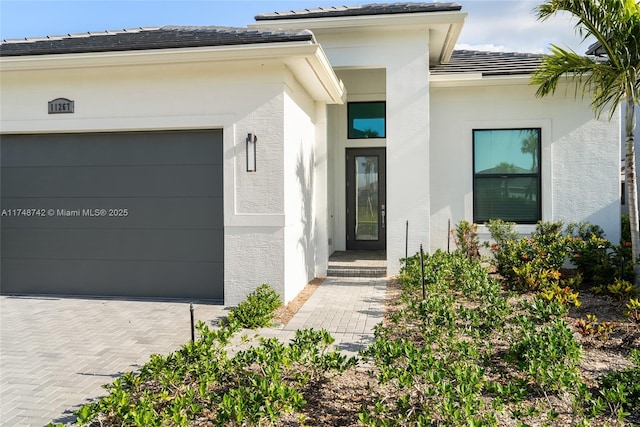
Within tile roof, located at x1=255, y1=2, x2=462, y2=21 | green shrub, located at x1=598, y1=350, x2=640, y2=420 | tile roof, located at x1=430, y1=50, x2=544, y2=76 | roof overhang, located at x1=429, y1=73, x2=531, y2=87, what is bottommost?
green shrub, located at x1=598, y1=350, x2=640, y2=420

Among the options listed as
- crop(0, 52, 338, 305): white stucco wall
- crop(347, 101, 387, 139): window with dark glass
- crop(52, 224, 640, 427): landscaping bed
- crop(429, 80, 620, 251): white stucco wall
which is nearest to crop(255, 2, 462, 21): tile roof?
crop(429, 80, 620, 251): white stucco wall

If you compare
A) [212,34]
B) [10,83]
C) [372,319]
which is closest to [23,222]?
[10,83]

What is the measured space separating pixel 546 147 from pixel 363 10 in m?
4.68

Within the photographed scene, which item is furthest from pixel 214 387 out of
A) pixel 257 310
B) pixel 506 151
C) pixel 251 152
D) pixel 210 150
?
pixel 506 151

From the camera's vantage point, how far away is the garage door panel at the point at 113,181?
7.28 m

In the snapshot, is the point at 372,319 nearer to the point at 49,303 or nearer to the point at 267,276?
the point at 267,276

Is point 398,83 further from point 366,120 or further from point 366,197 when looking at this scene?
point 366,197

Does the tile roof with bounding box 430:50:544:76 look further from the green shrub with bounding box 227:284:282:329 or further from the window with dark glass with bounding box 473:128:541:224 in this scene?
the green shrub with bounding box 227:284:282:329

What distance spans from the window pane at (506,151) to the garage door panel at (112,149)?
5.85 meters

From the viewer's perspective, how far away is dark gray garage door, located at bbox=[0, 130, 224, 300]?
728 cm

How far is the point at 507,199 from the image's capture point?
1030 centimetres

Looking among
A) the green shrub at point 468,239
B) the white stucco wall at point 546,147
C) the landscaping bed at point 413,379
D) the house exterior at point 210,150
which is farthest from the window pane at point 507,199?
the landscaping bed at point 413,379

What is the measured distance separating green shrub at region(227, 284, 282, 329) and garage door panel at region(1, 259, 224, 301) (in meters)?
0.90

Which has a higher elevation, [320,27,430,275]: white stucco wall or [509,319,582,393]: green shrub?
[320,27,430,275]: white stucco wall
